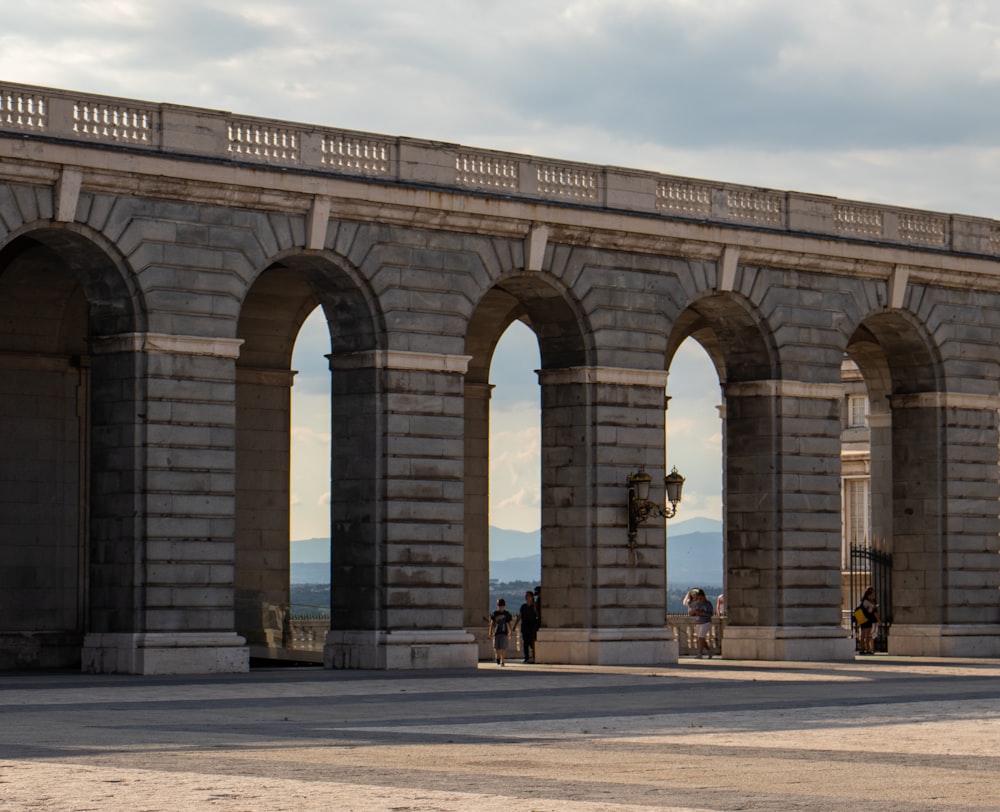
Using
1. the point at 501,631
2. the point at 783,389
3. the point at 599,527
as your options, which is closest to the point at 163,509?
the point at 501,631

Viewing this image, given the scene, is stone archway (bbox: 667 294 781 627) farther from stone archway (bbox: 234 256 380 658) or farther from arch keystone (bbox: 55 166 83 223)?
arch keystone (bbox: 55 166 83 223)

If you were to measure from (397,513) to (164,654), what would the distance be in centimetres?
604

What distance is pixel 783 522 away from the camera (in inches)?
1930

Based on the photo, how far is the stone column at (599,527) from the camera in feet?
151

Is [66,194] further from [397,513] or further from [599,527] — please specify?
[599,527]

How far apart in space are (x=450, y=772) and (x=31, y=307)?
1026 inches

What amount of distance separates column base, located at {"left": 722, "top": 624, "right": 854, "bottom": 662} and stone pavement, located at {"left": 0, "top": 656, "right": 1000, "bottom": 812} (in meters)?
9.93

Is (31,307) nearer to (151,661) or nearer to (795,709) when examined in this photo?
(151,661)

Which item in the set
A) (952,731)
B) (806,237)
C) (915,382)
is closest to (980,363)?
(915,382)

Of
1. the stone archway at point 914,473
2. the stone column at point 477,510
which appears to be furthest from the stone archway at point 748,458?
the stone column at point 477,510

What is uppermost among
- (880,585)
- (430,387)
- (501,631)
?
(430,387)

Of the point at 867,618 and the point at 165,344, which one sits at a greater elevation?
the point at 165,344

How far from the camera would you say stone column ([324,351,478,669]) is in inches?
1678

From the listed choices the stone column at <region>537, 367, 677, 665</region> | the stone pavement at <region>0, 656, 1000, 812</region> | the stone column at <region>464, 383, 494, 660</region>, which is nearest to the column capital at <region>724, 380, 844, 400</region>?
the stone column at <region>537, 367, 677, 665</region>
